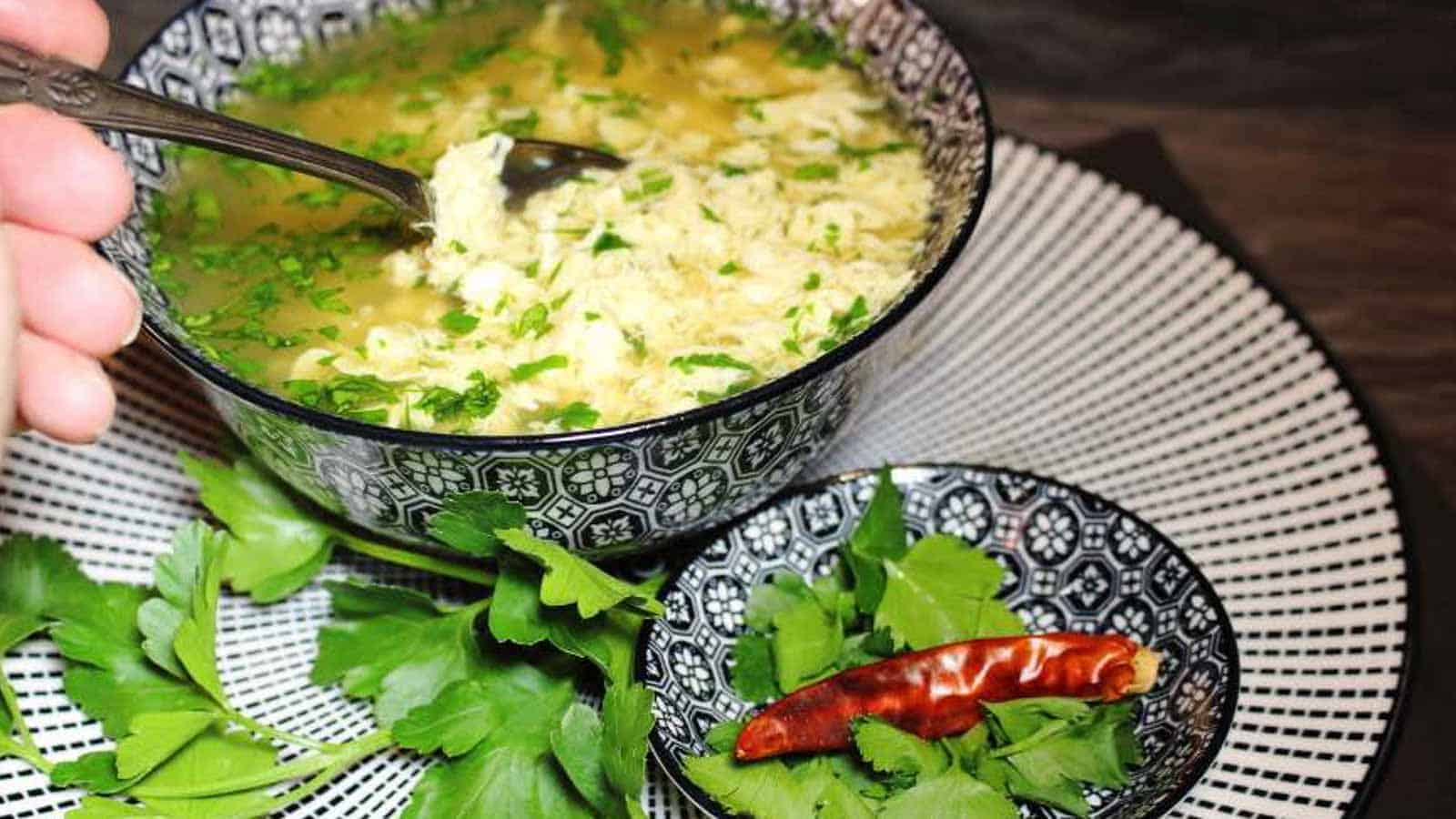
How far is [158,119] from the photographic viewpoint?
1.91 m

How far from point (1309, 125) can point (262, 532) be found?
8.36 feet

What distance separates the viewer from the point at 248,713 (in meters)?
2.08

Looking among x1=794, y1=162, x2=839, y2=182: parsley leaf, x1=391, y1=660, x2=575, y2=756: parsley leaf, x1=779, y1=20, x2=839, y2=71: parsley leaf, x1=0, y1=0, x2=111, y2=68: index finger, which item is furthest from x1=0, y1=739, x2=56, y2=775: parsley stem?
x1=779, y1=20, x2=839, y2=71: parsley leaf

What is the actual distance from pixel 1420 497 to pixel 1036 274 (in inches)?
28.9

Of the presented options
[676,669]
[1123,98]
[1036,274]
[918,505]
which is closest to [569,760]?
[676,669]

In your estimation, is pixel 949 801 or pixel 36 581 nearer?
pixel 949 801

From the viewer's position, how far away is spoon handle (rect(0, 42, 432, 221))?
185 cm

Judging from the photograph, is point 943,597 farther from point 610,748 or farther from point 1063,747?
point 610,748

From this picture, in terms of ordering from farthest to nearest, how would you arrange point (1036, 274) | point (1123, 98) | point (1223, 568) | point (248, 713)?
point (1123, 98), point (1036, 274), point (1223, 568), point (248, 713)

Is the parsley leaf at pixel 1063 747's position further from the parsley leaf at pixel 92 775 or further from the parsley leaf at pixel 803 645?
the parsley leaf at pixel 92 775

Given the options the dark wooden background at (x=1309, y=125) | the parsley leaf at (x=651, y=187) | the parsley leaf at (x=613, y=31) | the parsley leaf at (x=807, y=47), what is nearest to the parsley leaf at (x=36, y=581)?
the parsley leaf at (x=651, y=187)

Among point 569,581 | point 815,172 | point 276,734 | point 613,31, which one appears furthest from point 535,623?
point 613,31

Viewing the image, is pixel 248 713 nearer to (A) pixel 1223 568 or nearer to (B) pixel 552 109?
(B) pixel 552 109

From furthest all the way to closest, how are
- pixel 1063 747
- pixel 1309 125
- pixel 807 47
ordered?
pixel 1309 125
pixel 807 47
pixel 1063 747
